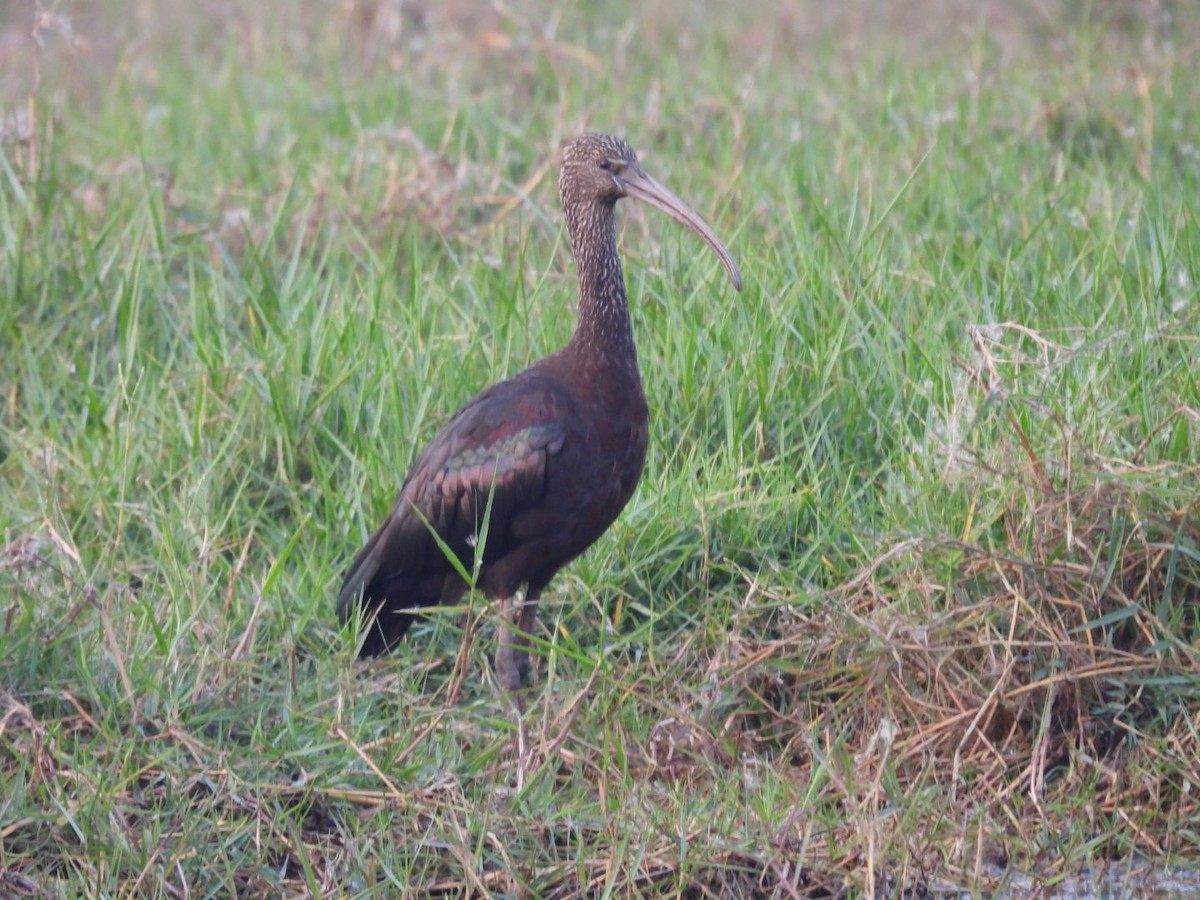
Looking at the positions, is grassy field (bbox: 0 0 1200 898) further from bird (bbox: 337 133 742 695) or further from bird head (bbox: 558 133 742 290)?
bird head (bbox: 558 133 742 290)

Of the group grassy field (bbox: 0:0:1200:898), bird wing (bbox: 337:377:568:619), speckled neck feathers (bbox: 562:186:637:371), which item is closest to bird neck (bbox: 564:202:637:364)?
speckled neck feathers (bbox: 562:186:637:371)

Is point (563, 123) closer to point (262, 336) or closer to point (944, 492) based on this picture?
point (262, 336)

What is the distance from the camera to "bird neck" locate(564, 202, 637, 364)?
3.98 m

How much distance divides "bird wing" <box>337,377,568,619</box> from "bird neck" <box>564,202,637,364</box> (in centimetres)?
19

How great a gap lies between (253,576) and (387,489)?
1.43 feet

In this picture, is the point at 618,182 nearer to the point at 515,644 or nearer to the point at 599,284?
the point at 599,284

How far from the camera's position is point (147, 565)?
447cm

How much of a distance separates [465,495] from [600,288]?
24.4 inches

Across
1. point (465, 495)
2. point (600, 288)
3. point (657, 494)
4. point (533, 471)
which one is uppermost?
point (600, 288)

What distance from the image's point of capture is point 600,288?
13.3ft

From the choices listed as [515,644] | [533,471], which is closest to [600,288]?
[533,471]

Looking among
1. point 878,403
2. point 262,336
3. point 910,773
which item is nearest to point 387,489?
point 262,336

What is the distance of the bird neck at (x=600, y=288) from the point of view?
13.1 feet

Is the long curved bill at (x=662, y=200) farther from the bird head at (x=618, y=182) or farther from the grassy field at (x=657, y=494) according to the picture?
the grassy field at (x=657, y=494)
